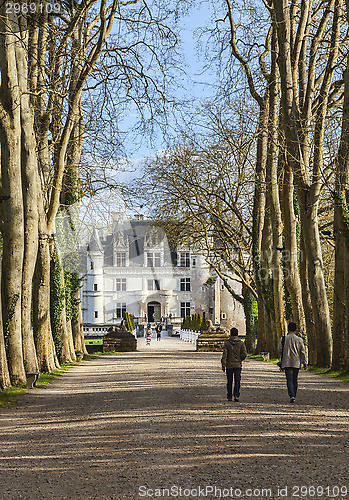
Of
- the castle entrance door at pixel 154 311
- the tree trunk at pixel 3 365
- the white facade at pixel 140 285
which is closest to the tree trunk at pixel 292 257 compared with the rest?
the tree trunk at pixel 3 365

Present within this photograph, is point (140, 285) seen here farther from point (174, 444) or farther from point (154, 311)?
point (174, 444)

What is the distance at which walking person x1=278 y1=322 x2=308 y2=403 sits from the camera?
12.5 m

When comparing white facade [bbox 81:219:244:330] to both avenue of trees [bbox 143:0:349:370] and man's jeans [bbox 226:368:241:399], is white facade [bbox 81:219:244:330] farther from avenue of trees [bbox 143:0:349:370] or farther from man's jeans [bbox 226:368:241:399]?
man's jeans [bbox 226:368:241:399]

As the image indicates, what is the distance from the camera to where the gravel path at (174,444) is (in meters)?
6.17

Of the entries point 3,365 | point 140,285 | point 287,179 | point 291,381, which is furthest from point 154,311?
point 291,381

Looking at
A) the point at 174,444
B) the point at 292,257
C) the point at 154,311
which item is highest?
the point at 292,257

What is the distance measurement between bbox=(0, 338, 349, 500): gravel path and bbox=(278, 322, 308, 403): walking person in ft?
1.15

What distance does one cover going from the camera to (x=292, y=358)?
12719 millimetres

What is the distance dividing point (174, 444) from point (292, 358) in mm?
5078

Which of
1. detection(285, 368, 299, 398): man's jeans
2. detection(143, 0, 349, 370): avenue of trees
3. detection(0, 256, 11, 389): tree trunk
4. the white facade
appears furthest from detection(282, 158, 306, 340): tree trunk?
the white facade

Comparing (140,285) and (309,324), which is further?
(140,285)

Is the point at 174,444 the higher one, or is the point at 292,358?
the point at 292,358

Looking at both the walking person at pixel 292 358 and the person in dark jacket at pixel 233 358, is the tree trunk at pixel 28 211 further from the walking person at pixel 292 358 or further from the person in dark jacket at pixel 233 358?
the walking person at pixel 292 358

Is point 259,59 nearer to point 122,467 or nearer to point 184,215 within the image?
point 184,215
